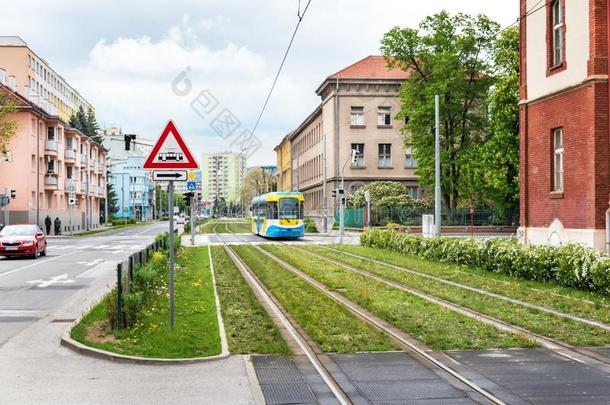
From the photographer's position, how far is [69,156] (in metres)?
74.3

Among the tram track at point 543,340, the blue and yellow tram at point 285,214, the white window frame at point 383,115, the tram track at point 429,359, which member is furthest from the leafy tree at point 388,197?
the tram track at point 429,359

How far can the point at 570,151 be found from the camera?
21688 millimetres

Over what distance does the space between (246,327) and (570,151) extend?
1445 cm

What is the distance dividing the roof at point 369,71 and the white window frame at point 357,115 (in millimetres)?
2894

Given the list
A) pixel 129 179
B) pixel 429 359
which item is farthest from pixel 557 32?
pixel 129 179

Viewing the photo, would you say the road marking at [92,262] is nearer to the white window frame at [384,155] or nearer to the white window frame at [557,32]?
the white window frame at [557,32]

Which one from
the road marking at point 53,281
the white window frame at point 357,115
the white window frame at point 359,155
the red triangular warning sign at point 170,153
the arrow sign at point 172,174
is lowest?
the road marking at point 53,281

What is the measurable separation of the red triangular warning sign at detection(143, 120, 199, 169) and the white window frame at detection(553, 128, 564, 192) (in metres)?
Result: 16.0

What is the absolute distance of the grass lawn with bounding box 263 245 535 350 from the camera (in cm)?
950

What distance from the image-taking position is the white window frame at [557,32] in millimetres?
22625

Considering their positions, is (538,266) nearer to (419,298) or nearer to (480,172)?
(419,298)

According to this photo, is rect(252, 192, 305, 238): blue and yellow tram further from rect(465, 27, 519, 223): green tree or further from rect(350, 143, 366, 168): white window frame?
rect(350, 143, 366, 168): white window frame

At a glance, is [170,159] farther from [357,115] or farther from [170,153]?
[357,115]

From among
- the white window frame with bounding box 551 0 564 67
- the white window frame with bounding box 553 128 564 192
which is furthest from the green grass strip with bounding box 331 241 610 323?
the white window frame with bounding box 551 0 564 67
